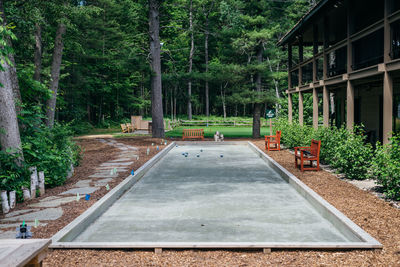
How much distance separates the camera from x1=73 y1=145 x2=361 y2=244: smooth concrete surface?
5.50 meters

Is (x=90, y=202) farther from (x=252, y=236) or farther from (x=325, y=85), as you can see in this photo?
(x=325, y=85)

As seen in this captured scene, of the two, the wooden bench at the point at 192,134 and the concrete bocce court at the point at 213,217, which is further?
the wooden bench at the point at 192,134

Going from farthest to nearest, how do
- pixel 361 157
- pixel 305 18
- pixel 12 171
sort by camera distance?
pixel 305 18 → pixel 361 157 → pixel 12 171

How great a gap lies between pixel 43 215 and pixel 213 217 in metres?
3.22

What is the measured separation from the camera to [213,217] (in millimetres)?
6527

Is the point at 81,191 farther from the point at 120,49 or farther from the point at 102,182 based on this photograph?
the point at 120,49

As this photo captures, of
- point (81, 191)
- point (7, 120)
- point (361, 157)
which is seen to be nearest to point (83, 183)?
point (81, 191)

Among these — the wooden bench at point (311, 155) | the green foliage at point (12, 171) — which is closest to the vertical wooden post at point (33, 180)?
the green foliage at point (12, 171)

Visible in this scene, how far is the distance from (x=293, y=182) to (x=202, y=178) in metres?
2.84

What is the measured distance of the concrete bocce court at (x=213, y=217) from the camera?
5047 millimetres

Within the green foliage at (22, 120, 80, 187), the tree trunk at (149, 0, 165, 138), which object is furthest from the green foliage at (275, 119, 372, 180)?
the tree trunk at (149, 0, 165, 138)

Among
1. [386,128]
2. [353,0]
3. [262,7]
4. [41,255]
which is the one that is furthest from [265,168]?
[262,7]

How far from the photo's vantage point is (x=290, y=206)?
7363 millimetres

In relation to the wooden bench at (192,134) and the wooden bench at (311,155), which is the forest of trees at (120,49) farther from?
the wooden bench at (311,155)
